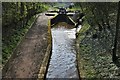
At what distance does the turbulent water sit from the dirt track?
84cm

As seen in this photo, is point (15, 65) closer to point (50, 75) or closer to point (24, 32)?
point (50, 75)

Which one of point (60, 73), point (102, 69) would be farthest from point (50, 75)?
point (102, 69)

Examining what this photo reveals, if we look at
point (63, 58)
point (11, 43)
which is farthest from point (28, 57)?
point (63, 58)

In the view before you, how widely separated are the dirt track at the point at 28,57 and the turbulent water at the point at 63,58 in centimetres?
84

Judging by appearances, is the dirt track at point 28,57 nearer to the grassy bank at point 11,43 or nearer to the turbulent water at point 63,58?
the grassy bank at point 11,43

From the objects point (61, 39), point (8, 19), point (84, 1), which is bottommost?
point (61, 39)

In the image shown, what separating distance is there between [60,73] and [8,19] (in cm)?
625

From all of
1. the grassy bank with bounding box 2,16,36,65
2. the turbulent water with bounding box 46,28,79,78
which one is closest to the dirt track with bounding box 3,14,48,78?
the grassy bank with bounding box 2,16,36,65

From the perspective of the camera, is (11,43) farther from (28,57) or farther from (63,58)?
(63,58)

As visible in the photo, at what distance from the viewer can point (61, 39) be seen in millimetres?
22781

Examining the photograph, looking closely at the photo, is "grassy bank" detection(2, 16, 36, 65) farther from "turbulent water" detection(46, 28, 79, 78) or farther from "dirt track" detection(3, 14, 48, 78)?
"turbulent water" detection(46, 28, 79, 78)

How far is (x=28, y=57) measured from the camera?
620 inches

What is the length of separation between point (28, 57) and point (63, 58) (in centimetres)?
247

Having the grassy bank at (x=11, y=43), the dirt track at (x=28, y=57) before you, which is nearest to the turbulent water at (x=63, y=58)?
the dirt track at (x=28, y=57)
